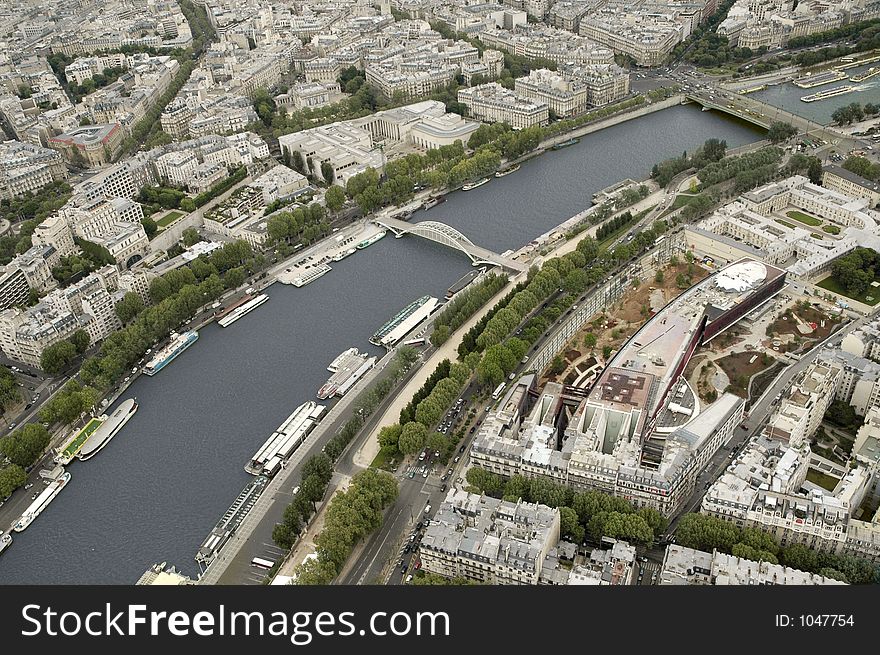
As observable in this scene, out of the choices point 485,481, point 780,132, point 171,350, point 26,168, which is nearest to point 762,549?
point 485,481

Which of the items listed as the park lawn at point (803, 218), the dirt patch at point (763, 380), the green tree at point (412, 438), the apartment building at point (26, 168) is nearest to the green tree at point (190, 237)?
the apartment building at point (26, 168)

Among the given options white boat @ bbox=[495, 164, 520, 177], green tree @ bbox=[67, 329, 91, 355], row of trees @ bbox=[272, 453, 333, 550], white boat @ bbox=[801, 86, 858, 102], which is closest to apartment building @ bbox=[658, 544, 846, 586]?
row of trees @ bbox=[272, 453, 333, 550]

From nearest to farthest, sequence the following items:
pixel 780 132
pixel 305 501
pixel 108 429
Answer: pixel 305 501
pixel 108 429
pixel 780 132

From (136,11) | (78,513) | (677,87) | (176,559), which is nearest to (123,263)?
(78,513)

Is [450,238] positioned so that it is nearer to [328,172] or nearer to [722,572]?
[328,172]

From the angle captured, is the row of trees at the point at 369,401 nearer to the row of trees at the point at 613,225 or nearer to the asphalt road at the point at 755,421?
the asphalt road at the point at 755,421

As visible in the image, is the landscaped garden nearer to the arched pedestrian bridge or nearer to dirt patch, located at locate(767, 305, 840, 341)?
dirt patch, located at locate(767, 305, 840, 341)
